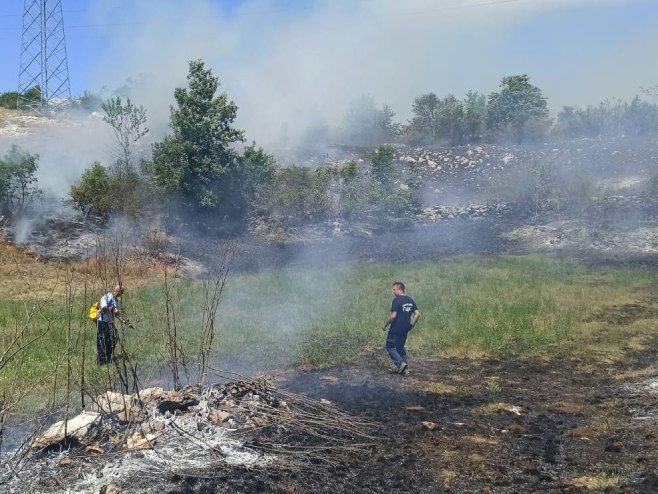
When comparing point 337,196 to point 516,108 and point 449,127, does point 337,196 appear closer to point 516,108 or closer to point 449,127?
point 449,127

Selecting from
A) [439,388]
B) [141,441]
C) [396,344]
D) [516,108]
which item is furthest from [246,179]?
[516,108]

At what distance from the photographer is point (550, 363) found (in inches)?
423

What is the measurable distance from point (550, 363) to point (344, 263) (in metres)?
12.9

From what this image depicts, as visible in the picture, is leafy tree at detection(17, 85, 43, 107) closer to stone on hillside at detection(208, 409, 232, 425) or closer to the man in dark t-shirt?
the man in dark t-shirt

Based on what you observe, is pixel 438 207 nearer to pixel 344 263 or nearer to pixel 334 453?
pixel 344 263

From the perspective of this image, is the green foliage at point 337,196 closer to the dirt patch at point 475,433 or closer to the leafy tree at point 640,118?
the dirt patch at point 475,433

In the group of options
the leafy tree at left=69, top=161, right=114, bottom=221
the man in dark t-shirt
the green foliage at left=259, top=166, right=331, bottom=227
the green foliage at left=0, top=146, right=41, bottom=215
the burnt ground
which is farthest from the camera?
the green foliage at left=259, top=166, right=331, bottom=227

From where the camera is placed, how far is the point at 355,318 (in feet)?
42.8

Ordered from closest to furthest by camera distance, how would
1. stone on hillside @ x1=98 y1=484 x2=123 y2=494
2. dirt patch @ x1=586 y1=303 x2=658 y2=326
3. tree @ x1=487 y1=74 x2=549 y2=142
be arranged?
stone on hillside @ x1=98 y1=484 x2=123 y2=494, dirt patch @ x1=586 y1=303 x2=658 y2=326, tree @ x1=487 y1=74 x2=549 y2=142

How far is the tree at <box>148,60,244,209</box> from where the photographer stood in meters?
25.3

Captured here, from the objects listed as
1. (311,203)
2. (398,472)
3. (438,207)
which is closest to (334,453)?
(398,472)

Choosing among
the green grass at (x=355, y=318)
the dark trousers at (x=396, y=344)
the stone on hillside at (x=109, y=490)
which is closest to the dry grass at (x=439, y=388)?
the dark trousers at (x=396, y=344)

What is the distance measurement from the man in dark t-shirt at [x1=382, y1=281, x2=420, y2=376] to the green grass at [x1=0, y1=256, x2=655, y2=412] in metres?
1.13

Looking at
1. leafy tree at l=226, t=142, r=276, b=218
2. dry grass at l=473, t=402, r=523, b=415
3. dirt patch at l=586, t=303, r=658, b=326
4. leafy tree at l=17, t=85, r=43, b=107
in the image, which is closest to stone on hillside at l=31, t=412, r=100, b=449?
dry grass at l=473, t=402, r=523, b=415
